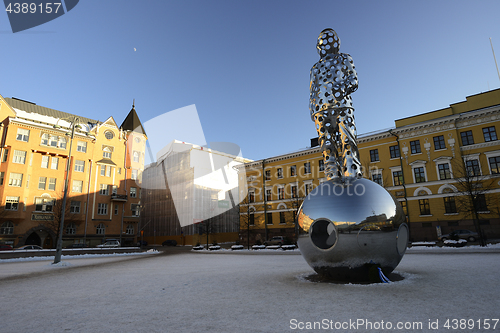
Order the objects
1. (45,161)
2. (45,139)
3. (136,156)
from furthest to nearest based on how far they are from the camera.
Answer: (136,156)
(45,139)
(45,161)

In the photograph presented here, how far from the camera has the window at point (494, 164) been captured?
34.3m

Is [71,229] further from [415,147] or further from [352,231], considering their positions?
[415,147]

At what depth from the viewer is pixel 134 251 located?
116ft

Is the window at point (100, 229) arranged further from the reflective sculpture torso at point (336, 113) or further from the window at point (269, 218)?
the reflective sculpture torso at point (336, 113)

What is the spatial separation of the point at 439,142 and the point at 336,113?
118 ft

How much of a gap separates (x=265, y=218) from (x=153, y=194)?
1470 inches

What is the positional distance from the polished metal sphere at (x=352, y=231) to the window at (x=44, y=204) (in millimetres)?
46281

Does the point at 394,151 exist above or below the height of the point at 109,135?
below

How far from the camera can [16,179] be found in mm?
41031

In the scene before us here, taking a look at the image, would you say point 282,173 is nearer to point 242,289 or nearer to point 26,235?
point 26,235

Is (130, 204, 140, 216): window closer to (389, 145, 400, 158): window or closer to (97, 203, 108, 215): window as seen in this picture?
(97, 203, 108, 215): window

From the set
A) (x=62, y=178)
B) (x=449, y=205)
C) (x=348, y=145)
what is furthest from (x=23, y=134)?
(x=449, y=205)

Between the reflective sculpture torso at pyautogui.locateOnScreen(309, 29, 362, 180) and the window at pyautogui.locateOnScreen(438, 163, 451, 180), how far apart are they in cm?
3486

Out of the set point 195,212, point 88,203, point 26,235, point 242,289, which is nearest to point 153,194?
point 195,212
